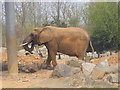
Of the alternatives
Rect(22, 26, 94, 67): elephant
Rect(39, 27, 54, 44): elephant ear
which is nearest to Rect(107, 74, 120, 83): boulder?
Rect(22, 26, 94, 67): elephant

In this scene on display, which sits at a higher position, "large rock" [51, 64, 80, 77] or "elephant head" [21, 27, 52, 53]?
"elephant head" [21, 27, 52, 53]

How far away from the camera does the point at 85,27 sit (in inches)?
303

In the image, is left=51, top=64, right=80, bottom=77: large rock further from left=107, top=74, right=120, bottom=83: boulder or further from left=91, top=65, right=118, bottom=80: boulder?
left=107, top=74, right=120, bottom=83: boulder

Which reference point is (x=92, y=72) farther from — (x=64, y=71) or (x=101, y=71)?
(x=64, y=71)

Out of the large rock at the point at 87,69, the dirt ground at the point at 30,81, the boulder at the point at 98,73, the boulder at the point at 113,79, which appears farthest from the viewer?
the large rock at the point at 87,69

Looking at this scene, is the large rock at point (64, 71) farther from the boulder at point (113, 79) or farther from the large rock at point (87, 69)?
the boulder at point (113, 79)

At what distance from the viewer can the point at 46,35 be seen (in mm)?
6832

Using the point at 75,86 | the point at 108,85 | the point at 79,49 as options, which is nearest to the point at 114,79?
the point at 108,85

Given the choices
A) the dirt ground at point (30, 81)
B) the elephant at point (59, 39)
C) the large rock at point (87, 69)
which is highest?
the elephant at point (59, 39)

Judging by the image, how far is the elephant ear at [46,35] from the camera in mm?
6832

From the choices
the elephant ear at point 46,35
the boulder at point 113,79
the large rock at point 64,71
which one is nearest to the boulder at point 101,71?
the boulder at point 113,79

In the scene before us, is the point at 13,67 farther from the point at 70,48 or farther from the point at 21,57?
the point at 21,57

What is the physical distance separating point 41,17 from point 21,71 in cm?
220

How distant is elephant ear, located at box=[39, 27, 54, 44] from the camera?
22.4 feet
